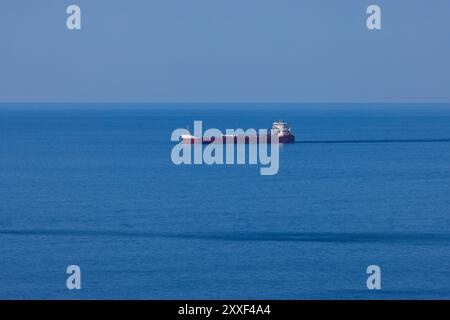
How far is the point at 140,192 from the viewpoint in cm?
3675

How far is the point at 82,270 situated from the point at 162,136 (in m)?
48.1

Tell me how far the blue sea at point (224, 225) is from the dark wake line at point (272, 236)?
0.06 meters

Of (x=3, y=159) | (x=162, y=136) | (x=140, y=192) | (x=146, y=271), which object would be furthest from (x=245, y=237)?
(x=162, y=136)

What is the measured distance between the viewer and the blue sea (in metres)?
19.6

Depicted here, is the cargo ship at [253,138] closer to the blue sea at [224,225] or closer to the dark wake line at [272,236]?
the blue sea at [224,225]

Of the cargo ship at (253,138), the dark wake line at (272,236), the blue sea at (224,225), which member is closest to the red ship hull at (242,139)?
the cargo ship at (253,138)

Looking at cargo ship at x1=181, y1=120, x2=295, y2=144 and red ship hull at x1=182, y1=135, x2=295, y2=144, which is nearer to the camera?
red ship hull at x1=182, y1=135, x2=295, y2=144

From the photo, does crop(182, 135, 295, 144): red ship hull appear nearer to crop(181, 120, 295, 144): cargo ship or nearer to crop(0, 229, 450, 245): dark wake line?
crop(181, 120, 295, 144): cargo ship

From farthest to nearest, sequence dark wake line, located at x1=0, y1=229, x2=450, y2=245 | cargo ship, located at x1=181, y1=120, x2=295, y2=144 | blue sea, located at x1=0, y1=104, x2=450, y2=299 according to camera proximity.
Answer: cargo ship, located at x1=181, y1=120, x2=295, y2=144 < dark wake line, located at x1=0, y1=229, x2=450, y2=245 < blue sea, located at x1=0, y1=104, x2=450, y2=299

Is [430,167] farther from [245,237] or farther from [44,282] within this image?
[44,282]

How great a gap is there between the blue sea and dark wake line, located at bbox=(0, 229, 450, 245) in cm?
6

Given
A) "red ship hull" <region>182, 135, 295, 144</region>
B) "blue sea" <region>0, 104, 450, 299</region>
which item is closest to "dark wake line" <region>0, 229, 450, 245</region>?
"blue sea" <region>0, 104, 450, 299</region>

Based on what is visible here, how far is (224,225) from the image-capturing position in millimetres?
28734

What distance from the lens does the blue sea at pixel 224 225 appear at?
19594mm
